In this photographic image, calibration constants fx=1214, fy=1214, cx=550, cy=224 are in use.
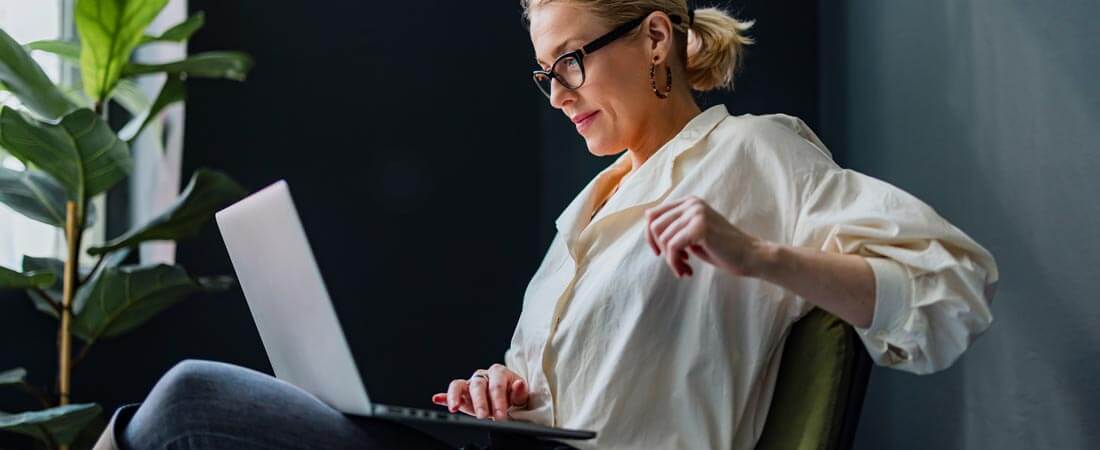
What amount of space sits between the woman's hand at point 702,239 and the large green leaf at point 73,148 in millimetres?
1358

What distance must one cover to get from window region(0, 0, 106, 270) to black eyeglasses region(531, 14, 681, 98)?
1.45m

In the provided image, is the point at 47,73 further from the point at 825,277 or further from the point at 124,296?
the point at 825,277

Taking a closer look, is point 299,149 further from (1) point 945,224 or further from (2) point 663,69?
(1) point 945,224

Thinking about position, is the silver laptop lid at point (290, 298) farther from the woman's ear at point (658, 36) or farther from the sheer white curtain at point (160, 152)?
the sheer white curtain at point (160, 152)

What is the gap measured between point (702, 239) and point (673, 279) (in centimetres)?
22

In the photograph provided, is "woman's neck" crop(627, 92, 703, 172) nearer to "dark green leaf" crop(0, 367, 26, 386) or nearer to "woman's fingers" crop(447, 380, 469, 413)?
"woman's fingers" crop(447, 380, 469, 413)

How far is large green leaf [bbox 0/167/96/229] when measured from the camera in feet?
7.20

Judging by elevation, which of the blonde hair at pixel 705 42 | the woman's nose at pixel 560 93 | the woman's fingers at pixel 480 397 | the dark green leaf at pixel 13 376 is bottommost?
the dark green leaf at pixel 13 376

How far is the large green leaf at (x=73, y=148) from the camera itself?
2094mm

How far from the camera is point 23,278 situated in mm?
2158

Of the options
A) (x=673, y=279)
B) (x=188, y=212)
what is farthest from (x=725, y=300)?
(x=188, y=212)

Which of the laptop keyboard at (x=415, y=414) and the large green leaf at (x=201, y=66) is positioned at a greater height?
the large green leaf at (x=201, y=66)

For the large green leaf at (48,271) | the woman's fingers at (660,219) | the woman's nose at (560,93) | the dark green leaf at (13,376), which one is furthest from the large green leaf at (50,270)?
the woman's fingers at (660,219)

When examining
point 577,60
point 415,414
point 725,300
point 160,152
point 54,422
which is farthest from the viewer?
point 160,152
